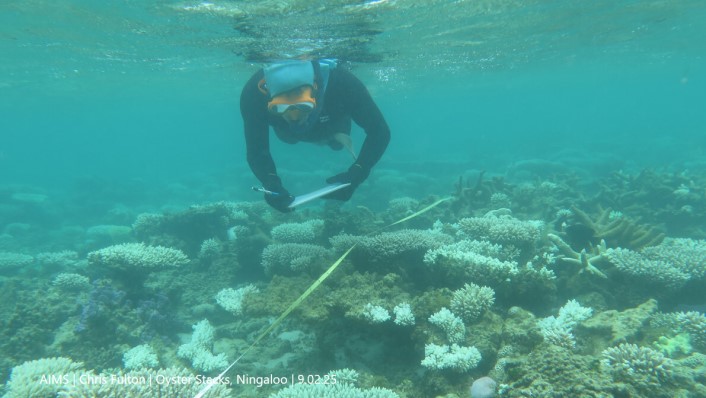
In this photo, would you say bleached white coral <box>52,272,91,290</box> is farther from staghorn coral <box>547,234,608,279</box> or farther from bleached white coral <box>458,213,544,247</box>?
staghorn coral <box>547,234,608,279</box>

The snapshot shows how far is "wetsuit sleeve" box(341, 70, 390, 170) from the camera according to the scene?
235 inches

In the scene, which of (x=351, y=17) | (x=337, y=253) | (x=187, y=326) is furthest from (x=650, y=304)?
(x=351, y=17)

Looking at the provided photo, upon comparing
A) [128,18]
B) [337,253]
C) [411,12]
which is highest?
[128,18]

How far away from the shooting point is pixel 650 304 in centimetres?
464

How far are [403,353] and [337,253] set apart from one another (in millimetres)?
2279

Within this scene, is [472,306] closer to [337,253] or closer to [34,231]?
[337,253]

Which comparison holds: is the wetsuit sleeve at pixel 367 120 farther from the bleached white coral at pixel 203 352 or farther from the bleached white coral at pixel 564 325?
the bleached white coral at pixel 203 352

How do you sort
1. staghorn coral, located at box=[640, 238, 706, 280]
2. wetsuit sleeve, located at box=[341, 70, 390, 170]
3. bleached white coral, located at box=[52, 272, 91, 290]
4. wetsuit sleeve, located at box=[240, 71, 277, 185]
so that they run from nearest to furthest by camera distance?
staghorn coral, located at box=[640, 238, 706, 280] → wetsuit sleeve, located at box=[341, 70, 390, 170] → wetsuit sleeve, located at box=[240, 71, 277, 185] → bleached white coral, located at box=[52, 272, 91, 290]

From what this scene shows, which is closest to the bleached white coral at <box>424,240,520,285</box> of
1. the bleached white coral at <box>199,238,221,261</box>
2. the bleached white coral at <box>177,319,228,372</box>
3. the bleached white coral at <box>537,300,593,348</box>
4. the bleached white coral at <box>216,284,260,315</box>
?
the bleached white coral at <box>537,300,593,348</box>

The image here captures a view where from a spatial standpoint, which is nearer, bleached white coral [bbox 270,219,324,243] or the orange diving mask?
the orange diving mask

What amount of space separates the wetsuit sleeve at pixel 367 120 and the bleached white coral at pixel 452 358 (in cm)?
293

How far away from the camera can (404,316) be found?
4328 mm

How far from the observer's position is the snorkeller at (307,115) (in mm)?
5363

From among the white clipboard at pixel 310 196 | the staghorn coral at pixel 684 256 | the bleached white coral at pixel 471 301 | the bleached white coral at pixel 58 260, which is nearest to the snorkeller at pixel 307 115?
the white clipboard at pixel 310 196
